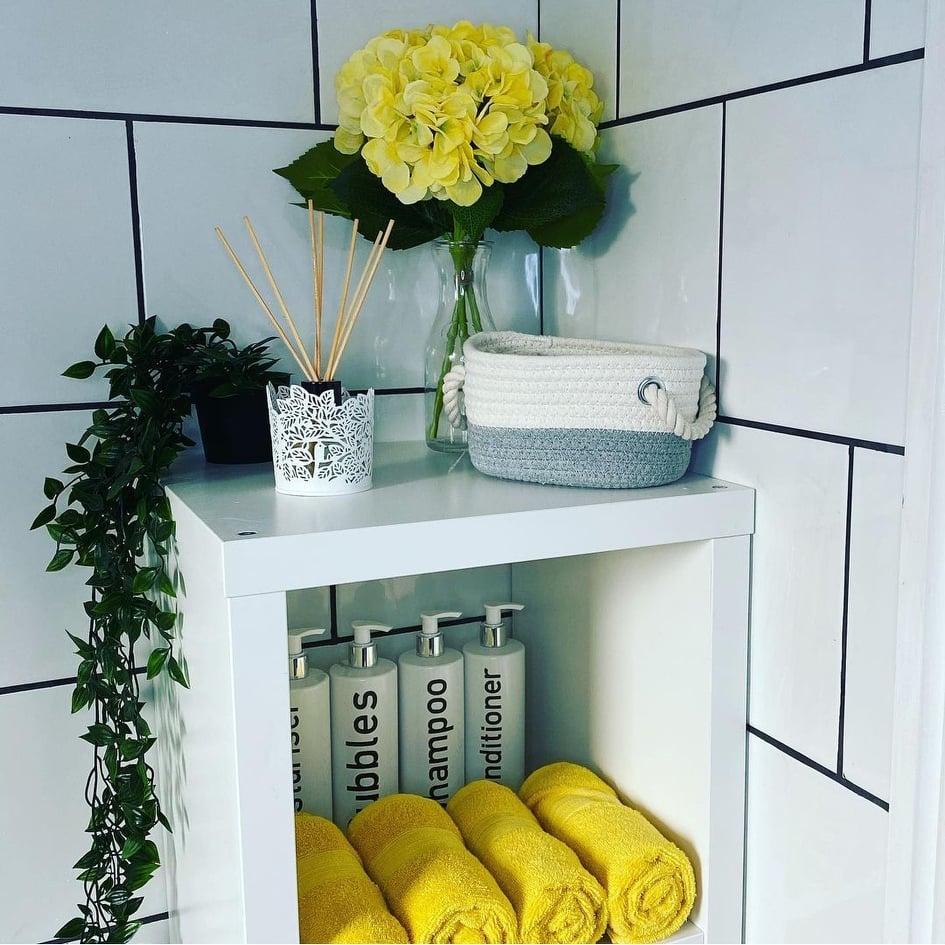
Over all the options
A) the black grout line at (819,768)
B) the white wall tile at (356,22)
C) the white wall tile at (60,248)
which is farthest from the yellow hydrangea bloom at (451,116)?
the black grout line at (819,768)

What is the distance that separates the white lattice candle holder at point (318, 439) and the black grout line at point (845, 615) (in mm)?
320

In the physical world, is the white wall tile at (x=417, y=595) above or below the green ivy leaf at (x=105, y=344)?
below

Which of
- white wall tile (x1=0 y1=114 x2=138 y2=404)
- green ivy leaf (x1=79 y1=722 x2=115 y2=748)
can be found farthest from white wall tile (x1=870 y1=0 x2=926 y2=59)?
green ivy leaf (x1=79 y1=722 x2=115 y2=748)

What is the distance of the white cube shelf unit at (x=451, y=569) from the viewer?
60 centimetres

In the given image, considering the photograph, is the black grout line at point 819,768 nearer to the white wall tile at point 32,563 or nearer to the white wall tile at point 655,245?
the white wall tile at point 655,245

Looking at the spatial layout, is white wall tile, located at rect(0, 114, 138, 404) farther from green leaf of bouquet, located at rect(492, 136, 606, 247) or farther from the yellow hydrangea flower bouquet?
green leaf of bouquet, located at rect(492, 136, 606, 247)

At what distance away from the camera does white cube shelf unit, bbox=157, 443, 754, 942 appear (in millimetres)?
596

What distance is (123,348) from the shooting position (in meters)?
0.77

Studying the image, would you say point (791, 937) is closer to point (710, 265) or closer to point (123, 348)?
point (710, 265)

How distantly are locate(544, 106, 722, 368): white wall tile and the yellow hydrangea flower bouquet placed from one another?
0.03 meters

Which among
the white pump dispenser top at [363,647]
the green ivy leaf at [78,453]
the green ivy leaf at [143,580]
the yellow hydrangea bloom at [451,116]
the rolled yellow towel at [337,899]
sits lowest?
the rolled yellow towel at [337,899]

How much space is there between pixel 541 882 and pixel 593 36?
2.19 feet

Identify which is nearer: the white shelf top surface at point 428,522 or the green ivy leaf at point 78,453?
the white shelf top surface at point 428,522

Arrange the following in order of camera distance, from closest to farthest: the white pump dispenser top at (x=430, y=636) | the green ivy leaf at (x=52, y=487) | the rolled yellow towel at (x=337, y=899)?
1. the rolled yellow towel at (x=337, y=899)
2. the green ivy leaf at (x=52, y=487)
3. the white pump dispenser top at (x=430, y=636)
